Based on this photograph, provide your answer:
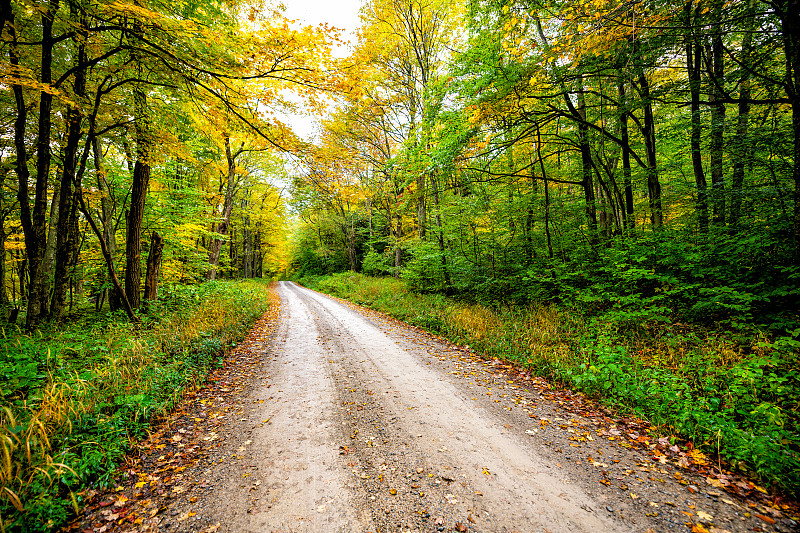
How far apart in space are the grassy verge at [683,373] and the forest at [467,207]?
3 cm

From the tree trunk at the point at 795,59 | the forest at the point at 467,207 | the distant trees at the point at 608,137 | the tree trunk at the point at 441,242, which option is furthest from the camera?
the tree trunk at the point at 441,242

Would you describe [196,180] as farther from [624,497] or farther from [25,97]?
[624,497]

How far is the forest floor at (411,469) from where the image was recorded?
2.39 meters

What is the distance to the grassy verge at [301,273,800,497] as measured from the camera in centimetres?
308

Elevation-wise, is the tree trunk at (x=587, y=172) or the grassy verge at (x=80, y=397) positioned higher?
the tree trunk at (x=587, y=172)

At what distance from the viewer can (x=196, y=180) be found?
1457 cm

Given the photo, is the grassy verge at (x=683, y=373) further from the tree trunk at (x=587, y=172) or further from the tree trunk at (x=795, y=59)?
the tree trunk at (x=587, y=172)

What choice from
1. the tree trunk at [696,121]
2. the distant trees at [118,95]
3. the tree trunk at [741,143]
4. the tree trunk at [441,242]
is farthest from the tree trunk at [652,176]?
the distant trees at [118,95]

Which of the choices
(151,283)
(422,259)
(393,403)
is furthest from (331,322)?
(393,403)

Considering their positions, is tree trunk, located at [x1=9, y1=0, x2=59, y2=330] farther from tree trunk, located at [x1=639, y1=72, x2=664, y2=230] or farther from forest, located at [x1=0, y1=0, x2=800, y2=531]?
tree trunk, located at [x1=639, y1=72, x2=664, y2=230]

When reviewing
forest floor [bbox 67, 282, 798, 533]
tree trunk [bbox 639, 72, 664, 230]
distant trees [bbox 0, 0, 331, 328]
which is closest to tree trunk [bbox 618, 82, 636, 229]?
tree trunk [bbox 639, 72, 664, 230]

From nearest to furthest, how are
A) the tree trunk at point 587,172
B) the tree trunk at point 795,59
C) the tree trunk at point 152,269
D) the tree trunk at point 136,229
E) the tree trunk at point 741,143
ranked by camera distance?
1. the tree trunk at point 795,59
2. the tree trunk at point 741,143
3. the tree trunk at point 136,229
4. the tree trunk at point 152,269
5. the tree trunk at point 587,172

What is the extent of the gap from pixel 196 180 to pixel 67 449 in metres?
15.2

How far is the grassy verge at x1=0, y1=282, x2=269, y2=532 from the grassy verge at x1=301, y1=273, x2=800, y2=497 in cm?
615
